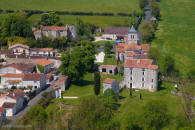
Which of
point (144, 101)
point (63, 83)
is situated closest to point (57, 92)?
point (63, 83)

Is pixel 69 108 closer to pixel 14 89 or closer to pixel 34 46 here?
pixel 14 89

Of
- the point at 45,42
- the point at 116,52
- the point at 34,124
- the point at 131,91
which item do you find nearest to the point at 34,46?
the point at 45,42

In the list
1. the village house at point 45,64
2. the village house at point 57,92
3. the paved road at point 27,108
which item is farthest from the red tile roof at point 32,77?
the village house at point 45,64

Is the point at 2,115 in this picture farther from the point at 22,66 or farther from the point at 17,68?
the point at 22,66

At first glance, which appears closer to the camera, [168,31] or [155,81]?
[155,81]

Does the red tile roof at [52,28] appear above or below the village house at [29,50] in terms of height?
above

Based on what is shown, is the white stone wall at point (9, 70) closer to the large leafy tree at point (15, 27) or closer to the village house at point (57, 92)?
the village house at point (57, 92)
